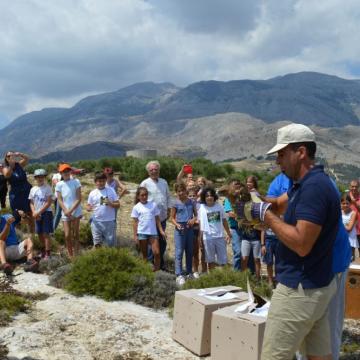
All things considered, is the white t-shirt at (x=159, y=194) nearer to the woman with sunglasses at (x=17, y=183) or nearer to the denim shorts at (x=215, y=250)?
the denim shorts at (x=215, y=250)

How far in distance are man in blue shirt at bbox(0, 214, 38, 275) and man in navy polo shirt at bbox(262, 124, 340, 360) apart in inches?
214

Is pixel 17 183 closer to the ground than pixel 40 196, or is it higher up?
higher up

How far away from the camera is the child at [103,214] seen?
26.2 feet

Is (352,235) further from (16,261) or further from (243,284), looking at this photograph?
(16,261)

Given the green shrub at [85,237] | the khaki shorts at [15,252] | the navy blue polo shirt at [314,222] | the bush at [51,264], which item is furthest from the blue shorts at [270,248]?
the green shrub at [85,237]

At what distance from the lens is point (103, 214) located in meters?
7.97

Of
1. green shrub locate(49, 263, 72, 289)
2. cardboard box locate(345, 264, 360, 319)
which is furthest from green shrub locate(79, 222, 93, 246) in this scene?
cardboard box locate(345, 264, 360, 319)

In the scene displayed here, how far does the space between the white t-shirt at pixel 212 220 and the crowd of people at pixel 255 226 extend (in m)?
0.02

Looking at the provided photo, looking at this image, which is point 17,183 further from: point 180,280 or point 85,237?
point 180,280

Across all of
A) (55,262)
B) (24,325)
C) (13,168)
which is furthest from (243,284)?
(13,168)

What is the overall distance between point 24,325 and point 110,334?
953mm

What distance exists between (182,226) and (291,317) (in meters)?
4.85

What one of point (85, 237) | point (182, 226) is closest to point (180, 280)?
point (182, 226)

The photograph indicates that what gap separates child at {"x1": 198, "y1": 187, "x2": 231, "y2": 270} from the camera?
24.6ft
